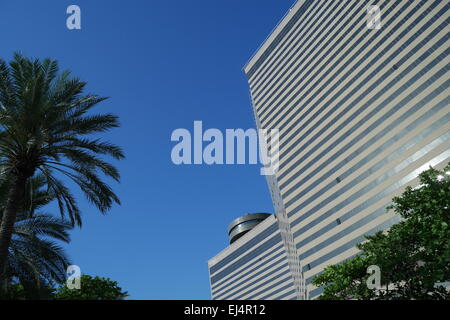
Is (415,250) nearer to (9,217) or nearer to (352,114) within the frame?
(9,217)

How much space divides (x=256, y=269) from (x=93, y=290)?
3857 inches

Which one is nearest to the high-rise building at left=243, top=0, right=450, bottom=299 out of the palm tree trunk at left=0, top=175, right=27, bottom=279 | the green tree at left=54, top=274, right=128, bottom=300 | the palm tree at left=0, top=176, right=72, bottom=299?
the green tree at left=54, top=274, right=128, bottom=300

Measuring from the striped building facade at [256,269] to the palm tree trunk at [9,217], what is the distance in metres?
94.2

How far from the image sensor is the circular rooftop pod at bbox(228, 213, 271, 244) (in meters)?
147

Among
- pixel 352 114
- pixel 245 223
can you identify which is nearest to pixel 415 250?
pixel 352 114

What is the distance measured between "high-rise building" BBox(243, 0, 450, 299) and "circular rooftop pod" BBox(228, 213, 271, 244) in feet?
171

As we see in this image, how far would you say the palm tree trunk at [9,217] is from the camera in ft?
41.0

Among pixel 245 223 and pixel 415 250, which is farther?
pixel 245 223

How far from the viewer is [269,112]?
9431cm

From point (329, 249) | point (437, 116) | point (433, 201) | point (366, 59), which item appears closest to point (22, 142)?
point (433, 201)

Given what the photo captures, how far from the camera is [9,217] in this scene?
42.7ft

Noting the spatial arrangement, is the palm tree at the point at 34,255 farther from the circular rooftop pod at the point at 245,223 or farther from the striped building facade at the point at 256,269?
the circular rooftop pod at the point at 245,223

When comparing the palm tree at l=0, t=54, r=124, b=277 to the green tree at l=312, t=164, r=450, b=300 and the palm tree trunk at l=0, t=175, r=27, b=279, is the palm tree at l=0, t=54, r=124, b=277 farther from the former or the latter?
the green tree at l=312, t=164, r=450, b=300
